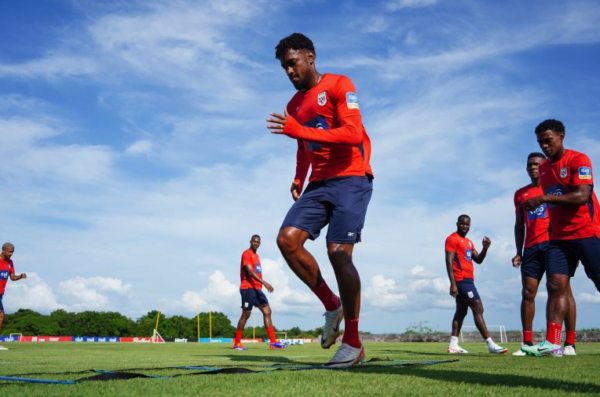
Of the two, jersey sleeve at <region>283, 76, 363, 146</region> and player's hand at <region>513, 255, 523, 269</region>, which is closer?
jersey sleeve at <region>283, 76, 363, 146</region>

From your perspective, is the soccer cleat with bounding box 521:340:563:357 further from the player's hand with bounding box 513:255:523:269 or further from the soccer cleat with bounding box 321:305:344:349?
the soccer cleat with bounding box 321:305:344:349

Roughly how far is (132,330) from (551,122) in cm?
4658

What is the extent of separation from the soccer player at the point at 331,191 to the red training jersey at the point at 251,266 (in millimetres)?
9429

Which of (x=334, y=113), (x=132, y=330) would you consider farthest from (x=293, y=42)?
(x=132, y=330)

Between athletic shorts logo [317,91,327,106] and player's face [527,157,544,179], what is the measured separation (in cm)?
560

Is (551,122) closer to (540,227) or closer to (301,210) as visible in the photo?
(540,227)

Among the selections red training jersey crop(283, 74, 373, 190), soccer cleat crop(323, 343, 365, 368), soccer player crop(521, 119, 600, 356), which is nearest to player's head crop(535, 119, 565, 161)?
soccer player crop(521, 119, 600, 356)

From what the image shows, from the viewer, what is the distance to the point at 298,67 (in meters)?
5.17

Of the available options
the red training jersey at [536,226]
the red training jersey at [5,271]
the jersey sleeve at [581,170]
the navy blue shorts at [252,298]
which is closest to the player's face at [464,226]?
the red training jersey at [536,226]

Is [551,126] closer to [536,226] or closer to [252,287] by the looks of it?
[536,226]

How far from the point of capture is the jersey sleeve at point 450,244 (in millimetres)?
11289

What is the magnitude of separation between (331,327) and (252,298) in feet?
32.2

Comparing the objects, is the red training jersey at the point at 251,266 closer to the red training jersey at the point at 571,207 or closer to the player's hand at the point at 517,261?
the player's hand at the point at 517,261

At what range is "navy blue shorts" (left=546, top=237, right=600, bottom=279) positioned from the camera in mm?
6789
